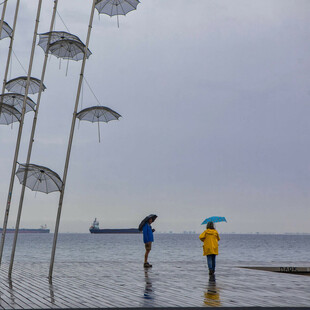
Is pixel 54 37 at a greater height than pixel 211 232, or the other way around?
pixel 54 37

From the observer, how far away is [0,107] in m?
15.7

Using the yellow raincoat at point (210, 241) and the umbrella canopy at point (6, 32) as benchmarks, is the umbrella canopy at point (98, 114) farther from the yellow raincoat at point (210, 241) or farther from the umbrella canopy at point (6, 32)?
the umbrella canopy at point (6, 32)

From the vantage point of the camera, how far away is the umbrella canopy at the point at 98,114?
1509cm

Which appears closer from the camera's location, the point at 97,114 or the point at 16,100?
the point at 97,114

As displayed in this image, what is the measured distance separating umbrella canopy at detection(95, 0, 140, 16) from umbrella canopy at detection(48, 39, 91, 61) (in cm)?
140

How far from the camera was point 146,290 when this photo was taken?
11969mm

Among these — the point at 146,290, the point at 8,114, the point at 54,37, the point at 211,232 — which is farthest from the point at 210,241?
the point at 54,37

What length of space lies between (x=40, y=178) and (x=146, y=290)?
5.00 m

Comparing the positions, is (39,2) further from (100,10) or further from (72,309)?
(72,309)

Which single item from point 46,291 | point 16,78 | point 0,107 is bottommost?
point 46,291

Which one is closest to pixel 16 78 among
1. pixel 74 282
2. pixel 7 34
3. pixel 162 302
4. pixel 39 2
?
pixel 7 34

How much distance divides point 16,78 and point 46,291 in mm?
8944

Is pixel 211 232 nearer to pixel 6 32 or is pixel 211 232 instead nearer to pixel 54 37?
pixel 54 37

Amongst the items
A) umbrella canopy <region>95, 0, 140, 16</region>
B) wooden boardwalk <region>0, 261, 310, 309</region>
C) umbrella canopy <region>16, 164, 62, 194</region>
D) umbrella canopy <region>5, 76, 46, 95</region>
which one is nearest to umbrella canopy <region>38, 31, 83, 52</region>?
umbrella canopy <region>95, 0, 140, 16</region>
